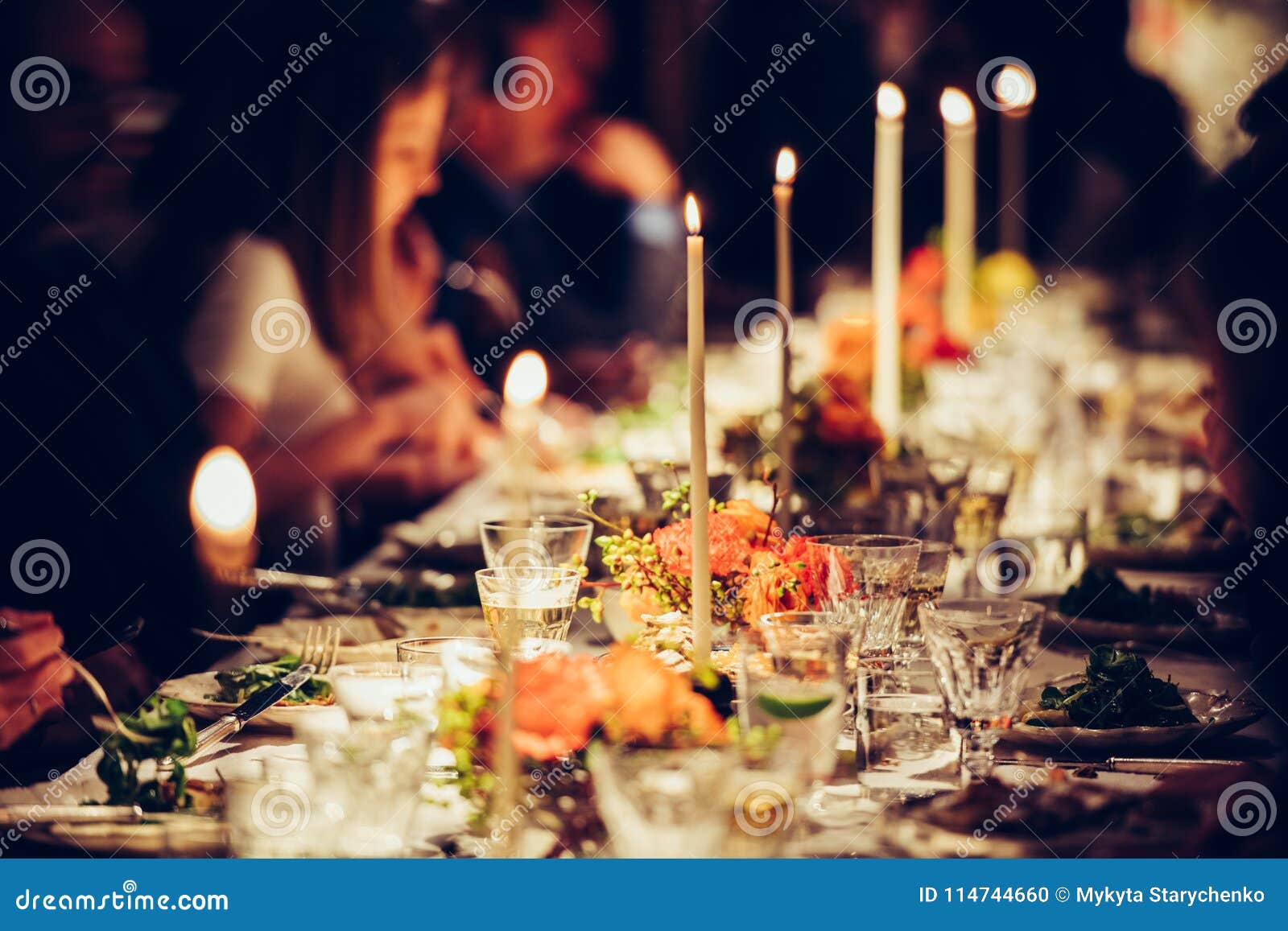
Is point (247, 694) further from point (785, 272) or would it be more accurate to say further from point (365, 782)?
point (785, 272)

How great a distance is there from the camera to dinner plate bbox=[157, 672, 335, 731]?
1.18 meters

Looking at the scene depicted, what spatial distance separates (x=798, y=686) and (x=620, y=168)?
4.88 m

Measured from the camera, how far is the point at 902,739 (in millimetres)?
1141

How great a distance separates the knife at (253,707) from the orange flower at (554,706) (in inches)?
13.9

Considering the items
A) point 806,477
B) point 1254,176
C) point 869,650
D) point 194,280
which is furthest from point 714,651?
point 194,280

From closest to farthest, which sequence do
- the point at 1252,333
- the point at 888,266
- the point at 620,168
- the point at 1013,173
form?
the point at 1252,333 < the point at 888,266 < the point at 620,168 < the point at 1013,173

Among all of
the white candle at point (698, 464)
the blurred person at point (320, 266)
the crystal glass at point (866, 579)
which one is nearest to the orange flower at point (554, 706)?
the white candle at point (698, 464)

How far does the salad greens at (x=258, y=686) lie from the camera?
1.25 metres

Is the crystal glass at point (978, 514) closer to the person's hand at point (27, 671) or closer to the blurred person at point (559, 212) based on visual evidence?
the person's hand at point (27, 671)

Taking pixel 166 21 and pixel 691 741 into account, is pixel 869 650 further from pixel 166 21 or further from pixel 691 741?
pixel 166 21

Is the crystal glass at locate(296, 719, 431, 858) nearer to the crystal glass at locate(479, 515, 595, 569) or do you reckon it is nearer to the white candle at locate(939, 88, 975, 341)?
the crystal glass at locate(479, 515, 595, 569)

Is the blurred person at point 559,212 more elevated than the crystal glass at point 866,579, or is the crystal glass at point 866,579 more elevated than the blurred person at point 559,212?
the blurred person at point 559,212

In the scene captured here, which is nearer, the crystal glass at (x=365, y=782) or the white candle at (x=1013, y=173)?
the crystal glass at (x=365, y=782)

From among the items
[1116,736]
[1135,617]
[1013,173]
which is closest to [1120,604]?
[1135,617]
